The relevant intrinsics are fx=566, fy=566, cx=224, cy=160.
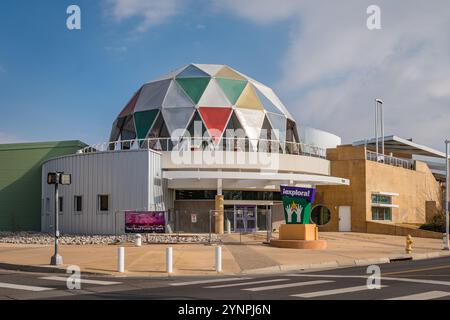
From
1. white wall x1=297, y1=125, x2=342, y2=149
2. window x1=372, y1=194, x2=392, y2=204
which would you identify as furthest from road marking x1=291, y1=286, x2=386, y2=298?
white wall x1=297, y1=125, x2=342, y2=149

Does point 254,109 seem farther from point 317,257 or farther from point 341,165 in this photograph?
point 317,257

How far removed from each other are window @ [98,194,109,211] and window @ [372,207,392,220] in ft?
69.4

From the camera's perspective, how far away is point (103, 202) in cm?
3234

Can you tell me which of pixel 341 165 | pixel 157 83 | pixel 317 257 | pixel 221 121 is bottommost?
pixel 317 257

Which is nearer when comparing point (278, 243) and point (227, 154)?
point (278, 243)

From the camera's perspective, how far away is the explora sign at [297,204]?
26.1 meters

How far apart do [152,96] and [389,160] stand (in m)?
21.2

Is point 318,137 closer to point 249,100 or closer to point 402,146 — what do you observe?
point 402,146

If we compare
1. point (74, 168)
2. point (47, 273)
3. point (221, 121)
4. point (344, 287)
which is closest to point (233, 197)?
point (221, 121)

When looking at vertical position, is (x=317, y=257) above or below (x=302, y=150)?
below

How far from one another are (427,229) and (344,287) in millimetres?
28907

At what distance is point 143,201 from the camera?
103 ft
